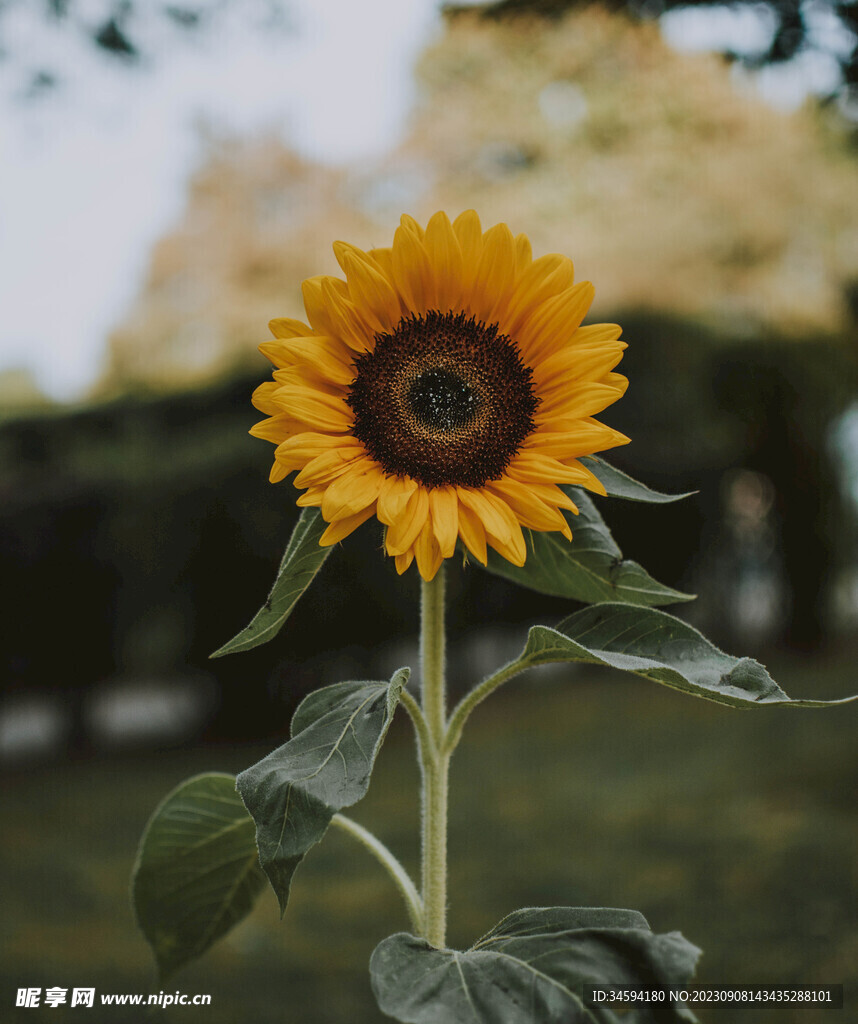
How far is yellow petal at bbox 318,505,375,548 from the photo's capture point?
0.82 m

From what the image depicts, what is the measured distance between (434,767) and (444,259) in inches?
18.1

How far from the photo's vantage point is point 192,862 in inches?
43.8

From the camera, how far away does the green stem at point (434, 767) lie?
912 millimetres

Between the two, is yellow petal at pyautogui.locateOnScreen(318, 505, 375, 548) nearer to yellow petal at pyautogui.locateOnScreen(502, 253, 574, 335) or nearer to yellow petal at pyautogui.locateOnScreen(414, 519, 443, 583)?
yellow petal at pyautogui.locateOnScreen(414, 519, 443, 583)

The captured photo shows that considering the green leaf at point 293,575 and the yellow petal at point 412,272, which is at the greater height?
the yellow petal at point 412,272

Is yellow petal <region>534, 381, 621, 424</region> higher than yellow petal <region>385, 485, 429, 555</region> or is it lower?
higher

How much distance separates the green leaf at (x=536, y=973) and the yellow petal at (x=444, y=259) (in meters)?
0.55

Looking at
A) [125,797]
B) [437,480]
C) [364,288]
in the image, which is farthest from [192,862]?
[125,797]

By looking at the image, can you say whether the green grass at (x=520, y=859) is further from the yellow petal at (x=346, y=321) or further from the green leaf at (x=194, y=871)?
the yellow petal at (x=346, y=321)

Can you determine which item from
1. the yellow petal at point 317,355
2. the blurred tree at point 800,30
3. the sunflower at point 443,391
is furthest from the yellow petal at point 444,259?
the blurred tree at point 800,30

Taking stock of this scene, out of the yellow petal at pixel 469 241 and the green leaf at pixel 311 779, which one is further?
the yellow petal at pixel 469 241

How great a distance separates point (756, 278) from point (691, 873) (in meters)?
6.82

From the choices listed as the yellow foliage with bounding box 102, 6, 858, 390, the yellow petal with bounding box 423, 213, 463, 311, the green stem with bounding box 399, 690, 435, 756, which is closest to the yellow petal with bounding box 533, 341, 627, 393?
the yellow petal with bounding box 423, 213, 463, 311

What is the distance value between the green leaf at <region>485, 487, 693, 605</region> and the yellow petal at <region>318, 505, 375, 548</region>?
0.16m
